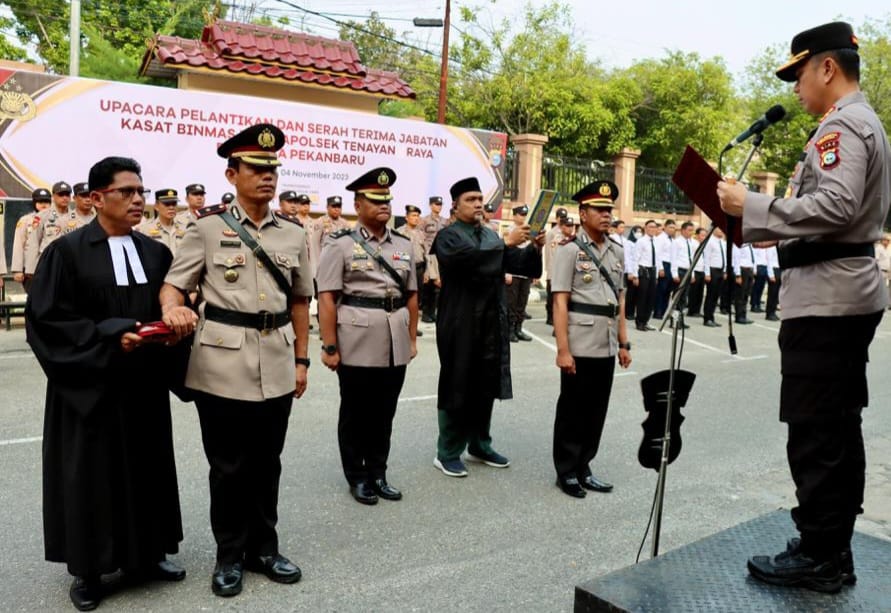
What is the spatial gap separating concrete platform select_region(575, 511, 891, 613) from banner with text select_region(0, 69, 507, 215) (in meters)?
9.71

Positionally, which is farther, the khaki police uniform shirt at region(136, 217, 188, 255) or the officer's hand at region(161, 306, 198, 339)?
the khaki police uniform shirt at region(136, 217, 188, 255)

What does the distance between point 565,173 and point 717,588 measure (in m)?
16.5

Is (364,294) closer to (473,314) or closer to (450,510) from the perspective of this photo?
(473,314)

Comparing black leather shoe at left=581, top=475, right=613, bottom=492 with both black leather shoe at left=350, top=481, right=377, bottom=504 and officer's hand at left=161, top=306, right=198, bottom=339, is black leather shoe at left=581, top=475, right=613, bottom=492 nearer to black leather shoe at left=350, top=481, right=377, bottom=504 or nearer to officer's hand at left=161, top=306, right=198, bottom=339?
black leather shoe at left=350, top=481, right=377, bottom=504

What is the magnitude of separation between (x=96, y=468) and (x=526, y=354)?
7.31 meters

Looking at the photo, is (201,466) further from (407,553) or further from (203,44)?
(203,44)

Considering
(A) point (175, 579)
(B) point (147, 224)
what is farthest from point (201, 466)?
(B) point (147, 224)

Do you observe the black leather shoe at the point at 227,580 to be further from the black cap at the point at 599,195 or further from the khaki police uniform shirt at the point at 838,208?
the black cap at the point at 599,195

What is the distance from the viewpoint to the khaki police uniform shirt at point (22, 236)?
9.52 metres

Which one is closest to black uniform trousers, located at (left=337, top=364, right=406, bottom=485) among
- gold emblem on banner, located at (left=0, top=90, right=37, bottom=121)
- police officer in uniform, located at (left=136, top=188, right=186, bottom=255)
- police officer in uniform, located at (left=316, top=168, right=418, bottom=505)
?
police officer in uniform, located at (left=316, top=168, right=418, bottom=505)

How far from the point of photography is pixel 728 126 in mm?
31062

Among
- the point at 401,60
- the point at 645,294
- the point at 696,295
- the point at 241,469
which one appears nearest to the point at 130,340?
the point at 241,469

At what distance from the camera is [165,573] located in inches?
135

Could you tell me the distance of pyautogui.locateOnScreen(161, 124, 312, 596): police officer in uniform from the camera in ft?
11.1
